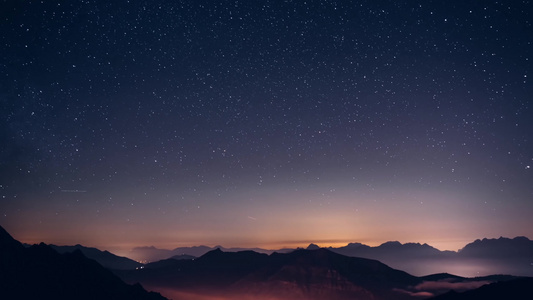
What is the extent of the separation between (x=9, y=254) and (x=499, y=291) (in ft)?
609

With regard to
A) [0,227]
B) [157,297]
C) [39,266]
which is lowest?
[157,297]

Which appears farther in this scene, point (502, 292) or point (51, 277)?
point (502, 292)

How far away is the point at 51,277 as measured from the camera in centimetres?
14600

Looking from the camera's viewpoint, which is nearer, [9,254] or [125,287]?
[9,254]

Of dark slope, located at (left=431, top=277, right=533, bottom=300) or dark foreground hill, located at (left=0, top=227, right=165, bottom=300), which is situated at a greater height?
dark foreground hill, located at (left=0, top=227, right=165, bottom=300)

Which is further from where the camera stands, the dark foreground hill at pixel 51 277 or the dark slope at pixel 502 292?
the dark slope at pixel 502 292

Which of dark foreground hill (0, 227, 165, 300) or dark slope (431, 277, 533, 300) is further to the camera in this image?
dark slope (431, 277, 533, 300)

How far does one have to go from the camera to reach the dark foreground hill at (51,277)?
426 ft

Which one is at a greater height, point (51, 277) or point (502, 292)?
point (51, 277)

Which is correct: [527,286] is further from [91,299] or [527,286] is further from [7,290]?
[7,290]

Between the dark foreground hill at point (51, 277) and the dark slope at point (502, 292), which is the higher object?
the dark foreground hill at point (51, 277)

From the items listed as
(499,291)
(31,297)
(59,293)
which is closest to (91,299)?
(59,293)

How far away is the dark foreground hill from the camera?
129750mm

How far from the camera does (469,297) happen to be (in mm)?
152875
